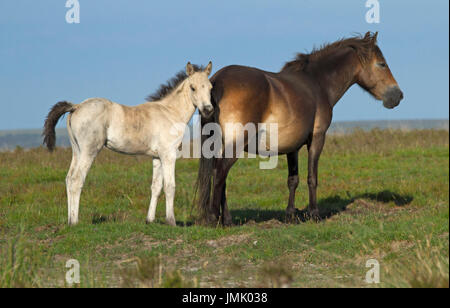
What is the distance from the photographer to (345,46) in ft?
34.5

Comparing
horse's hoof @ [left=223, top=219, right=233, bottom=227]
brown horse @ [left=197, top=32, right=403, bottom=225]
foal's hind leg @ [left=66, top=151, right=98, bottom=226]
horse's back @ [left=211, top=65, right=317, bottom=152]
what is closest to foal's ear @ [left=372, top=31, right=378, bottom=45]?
brown horse @ [left=197, top=32, right=403, bottom=225]

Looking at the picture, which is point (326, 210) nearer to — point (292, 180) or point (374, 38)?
point (292, 180)

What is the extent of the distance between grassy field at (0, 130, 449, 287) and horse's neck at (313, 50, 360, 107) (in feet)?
7.88

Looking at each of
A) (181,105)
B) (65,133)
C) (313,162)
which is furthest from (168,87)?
(65,133)

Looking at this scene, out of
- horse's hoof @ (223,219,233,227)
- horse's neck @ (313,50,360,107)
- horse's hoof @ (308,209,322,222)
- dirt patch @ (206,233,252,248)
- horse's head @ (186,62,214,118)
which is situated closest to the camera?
dirt patch @ (206,233,252,248)

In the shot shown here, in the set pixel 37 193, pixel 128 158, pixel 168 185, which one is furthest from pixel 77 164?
pixel 128 158

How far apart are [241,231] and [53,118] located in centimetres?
328

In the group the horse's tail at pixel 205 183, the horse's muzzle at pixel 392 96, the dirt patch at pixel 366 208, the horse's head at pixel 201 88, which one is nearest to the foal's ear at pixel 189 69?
the horse's head at pixel 201 88

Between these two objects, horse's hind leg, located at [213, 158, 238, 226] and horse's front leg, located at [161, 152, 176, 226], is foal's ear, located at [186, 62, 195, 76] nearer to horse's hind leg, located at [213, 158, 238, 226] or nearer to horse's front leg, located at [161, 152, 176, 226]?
horse's front leg, located at [161, 152, 176, 226]

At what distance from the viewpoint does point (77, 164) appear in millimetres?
7801

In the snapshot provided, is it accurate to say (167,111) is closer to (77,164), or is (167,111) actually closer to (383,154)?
(77,164)

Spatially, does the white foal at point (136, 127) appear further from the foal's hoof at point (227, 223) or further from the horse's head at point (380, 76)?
the horse's head at point (380, 76)

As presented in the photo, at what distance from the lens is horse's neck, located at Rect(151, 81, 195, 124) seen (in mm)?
8461

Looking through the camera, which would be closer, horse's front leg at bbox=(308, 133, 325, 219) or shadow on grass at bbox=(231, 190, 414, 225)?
horse's front leg at bbox=(308, 133, 325, 219)
